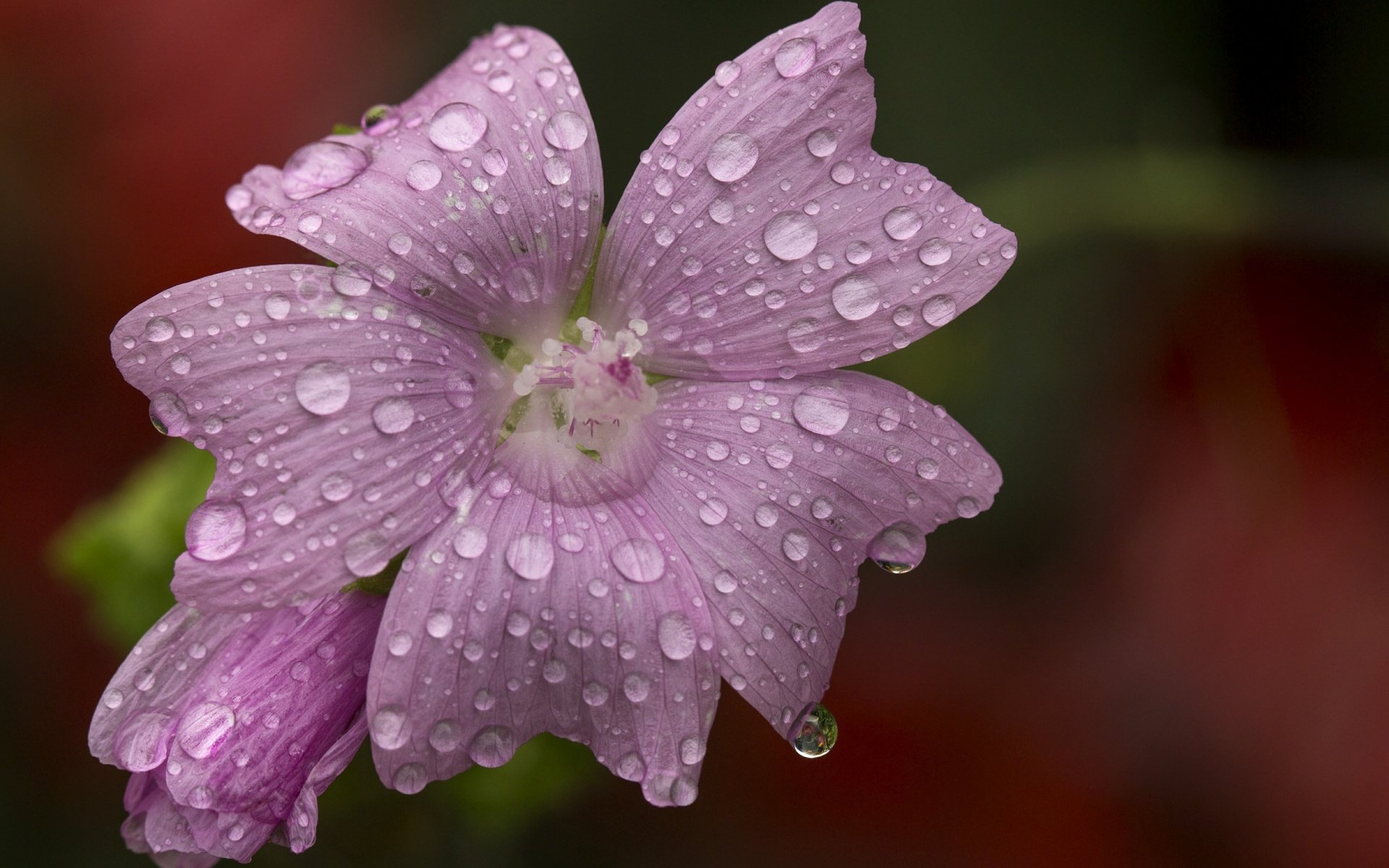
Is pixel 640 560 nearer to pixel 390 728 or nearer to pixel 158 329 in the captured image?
pixel 390 728

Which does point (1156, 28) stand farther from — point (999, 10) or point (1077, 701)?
point (1077, 701)

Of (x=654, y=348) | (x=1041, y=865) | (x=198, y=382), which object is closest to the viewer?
(x=198, y=382)

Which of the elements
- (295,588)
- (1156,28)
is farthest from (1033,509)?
(295,588)

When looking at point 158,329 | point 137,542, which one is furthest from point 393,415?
point 137,542

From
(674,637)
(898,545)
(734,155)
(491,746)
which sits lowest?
(491,746)

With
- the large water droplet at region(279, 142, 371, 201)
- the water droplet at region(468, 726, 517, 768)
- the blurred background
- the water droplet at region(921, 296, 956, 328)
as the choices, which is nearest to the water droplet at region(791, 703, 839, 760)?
the water droplet at region(468, 726, 517, 768)

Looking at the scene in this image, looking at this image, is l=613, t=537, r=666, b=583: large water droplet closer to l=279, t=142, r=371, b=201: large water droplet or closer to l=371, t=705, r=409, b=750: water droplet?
l=371, t=705, r=409, b=750: water droplet
